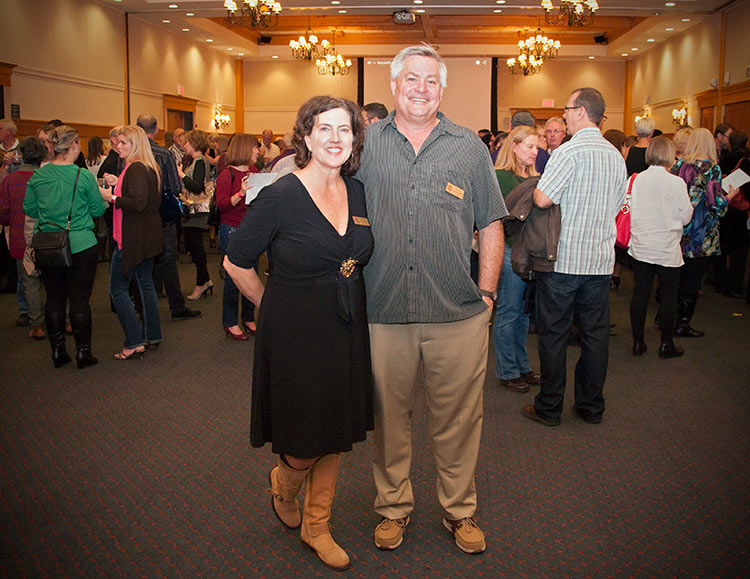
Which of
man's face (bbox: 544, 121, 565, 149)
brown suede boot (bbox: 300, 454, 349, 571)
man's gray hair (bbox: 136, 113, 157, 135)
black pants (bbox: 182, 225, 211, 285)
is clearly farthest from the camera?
black pants (bbox: 182, 225, 211, 285)

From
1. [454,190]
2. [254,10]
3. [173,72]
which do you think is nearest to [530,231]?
[454,190]

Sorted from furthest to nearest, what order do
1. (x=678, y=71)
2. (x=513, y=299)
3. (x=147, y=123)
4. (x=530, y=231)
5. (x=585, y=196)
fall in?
1. (x=678, y=71)
2. (x=147, y=123)
3. (x=513, y=299)
4. (x=530, y=231)
5. (x=585, y=196)

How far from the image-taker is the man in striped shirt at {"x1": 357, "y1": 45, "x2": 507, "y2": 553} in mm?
2469

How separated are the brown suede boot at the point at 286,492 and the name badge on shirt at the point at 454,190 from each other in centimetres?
111

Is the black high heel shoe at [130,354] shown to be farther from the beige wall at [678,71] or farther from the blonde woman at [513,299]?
the beige wall at [678,71]

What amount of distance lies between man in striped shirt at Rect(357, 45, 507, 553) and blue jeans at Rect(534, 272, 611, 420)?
129 cm

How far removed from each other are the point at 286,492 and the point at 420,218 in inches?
44.7

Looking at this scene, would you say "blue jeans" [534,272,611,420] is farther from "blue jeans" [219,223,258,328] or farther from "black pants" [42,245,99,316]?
"black pants" [42,245,99,316]

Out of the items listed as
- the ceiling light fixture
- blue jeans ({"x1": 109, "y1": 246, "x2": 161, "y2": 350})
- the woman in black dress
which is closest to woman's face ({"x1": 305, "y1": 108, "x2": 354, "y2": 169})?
the woman in black dress

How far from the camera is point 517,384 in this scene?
15.0ft

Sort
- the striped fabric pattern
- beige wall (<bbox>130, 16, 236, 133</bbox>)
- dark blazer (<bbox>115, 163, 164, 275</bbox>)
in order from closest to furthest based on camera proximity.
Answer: the striped fabric pattern, dark blazer (<bbox>115, 163, 164, 275</bbox>), beige wall (<bbox>130, 16, 236, 133</bbox>)

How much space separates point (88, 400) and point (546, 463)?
275cm

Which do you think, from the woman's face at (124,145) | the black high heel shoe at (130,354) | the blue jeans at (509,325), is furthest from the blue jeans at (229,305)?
the blue jeans at (509,325)

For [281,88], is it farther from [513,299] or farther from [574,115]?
[574,115]
